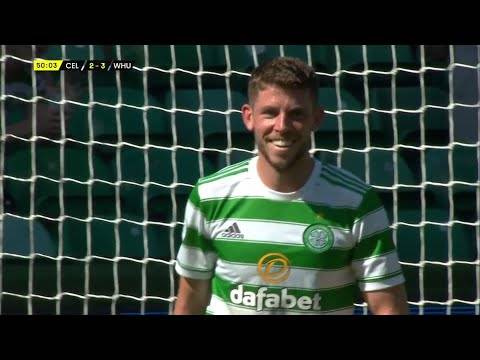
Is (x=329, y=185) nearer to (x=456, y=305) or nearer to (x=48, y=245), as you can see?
(x=456, y=305)

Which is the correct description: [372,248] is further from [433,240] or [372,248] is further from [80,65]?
[433,240]

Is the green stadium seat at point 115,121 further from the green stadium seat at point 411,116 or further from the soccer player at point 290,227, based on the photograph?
the soccer player at point 290,227

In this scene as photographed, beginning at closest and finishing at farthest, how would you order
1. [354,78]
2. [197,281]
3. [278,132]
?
1. [278,132]
2. [197,281]
3. [354,78]

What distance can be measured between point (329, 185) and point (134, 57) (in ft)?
5.67

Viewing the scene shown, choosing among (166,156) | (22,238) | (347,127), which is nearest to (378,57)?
(347,127)

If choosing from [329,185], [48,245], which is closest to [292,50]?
[48,245]

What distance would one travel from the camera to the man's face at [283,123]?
5.96ft

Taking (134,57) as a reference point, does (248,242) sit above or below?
below

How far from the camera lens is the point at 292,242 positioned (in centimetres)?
188

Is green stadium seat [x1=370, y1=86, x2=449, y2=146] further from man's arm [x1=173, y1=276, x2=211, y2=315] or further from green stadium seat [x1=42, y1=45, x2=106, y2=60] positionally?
man's arm [x1=173, y1=276, x2=211, y2=315]

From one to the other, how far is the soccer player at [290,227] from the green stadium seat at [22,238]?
1.72 metres

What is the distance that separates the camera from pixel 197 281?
193 centimetres

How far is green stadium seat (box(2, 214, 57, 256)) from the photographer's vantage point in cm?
353

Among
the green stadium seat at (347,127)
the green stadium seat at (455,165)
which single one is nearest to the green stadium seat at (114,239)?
the green stadium seat at (347,127)
